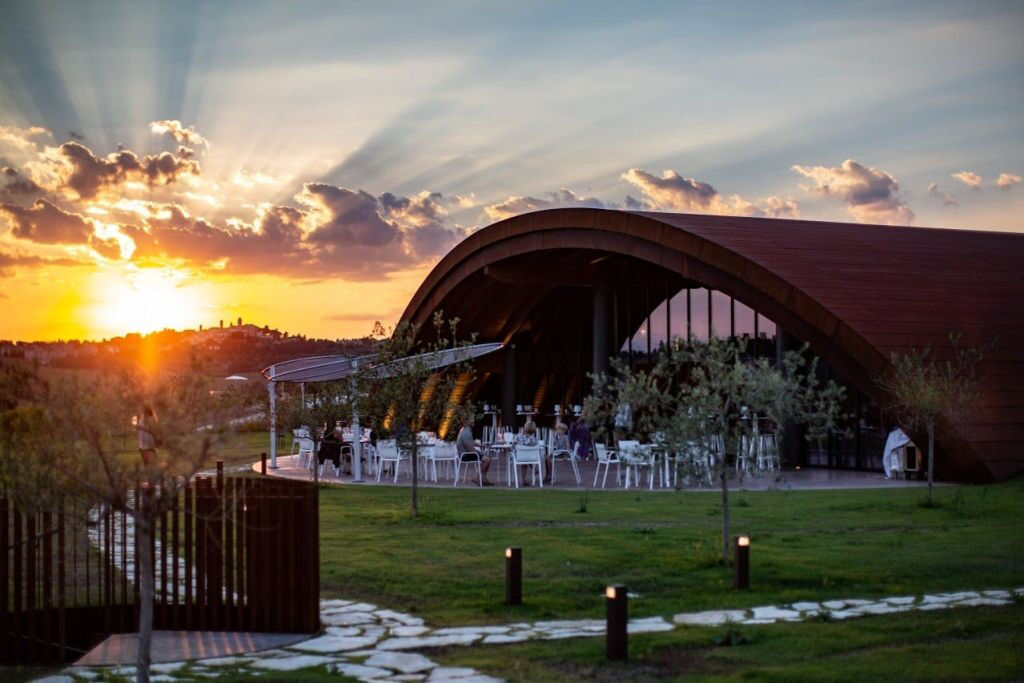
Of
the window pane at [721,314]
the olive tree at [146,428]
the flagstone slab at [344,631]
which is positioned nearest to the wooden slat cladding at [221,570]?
the flagstone slab at [344,631]

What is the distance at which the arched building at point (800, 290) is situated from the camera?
63.5 ft

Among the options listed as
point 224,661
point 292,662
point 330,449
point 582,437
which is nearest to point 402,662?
point 292,662

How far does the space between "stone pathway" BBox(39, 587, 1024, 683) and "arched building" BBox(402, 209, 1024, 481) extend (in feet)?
17.2

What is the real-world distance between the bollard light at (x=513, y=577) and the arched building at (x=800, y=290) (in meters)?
5.37

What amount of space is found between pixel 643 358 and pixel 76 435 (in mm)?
24110

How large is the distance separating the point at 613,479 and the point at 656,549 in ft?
30.5

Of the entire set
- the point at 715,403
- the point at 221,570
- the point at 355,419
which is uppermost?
the point at 715,403

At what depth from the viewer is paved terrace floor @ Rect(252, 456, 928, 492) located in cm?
1864

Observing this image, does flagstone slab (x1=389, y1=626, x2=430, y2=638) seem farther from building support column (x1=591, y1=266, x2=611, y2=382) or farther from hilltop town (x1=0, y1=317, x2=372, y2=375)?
building support column (x1=591, y1=266, x2=611, y2=382)

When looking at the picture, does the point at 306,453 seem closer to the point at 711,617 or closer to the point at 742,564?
the point at 742,564

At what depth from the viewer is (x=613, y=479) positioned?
20.5 metres

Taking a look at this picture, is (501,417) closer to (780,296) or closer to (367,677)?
(780,296)

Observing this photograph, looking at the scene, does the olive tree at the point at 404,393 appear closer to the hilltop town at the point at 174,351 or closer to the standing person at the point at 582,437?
the hilltop town at the point at 174,351

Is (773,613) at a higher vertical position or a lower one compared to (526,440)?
lower
